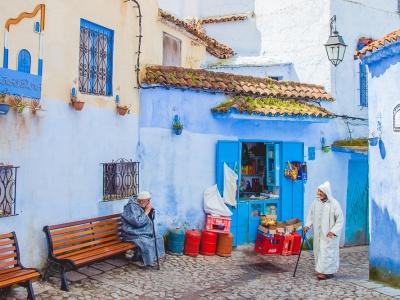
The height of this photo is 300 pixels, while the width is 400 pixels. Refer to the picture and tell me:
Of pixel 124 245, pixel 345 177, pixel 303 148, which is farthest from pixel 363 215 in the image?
pixel 124 245

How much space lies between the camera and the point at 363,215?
13.9m

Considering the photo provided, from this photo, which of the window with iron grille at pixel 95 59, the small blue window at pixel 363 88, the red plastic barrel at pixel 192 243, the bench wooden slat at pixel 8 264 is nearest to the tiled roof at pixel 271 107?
the small blue window at pixel 363 88

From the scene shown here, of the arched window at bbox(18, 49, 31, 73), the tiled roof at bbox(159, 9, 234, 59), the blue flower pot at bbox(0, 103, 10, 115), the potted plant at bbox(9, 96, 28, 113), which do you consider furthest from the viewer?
the tiled roof at bbox(159, 9, 234, 59)

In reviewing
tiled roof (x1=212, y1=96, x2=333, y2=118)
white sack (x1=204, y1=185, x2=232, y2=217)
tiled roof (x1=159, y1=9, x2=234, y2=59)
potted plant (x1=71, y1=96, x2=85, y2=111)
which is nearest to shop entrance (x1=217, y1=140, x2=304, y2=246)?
white sack (x1=204, y1=185, x2=232, y2=217)

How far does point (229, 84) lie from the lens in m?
11.4

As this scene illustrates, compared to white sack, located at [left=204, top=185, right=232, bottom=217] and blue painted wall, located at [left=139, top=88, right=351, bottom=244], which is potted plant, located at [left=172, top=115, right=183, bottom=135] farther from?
white sack, located at [left=204, top=185, right=232, bottom=217]

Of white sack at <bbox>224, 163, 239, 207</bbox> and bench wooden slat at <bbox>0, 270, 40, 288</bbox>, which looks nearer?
bench wooden slat at <bbox>0, 270, 40, 288</bbox>

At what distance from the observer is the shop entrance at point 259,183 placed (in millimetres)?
11422

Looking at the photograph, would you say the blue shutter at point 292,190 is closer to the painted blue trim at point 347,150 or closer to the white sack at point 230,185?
the painted blue trim at point 347,150

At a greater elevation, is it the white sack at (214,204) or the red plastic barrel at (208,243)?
the white sack at (214,204)

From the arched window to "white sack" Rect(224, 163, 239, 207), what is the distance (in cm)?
531

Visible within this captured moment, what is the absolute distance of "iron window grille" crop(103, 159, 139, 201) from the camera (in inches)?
368

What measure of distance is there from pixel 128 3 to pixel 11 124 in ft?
13.2

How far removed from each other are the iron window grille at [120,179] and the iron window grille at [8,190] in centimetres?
216
